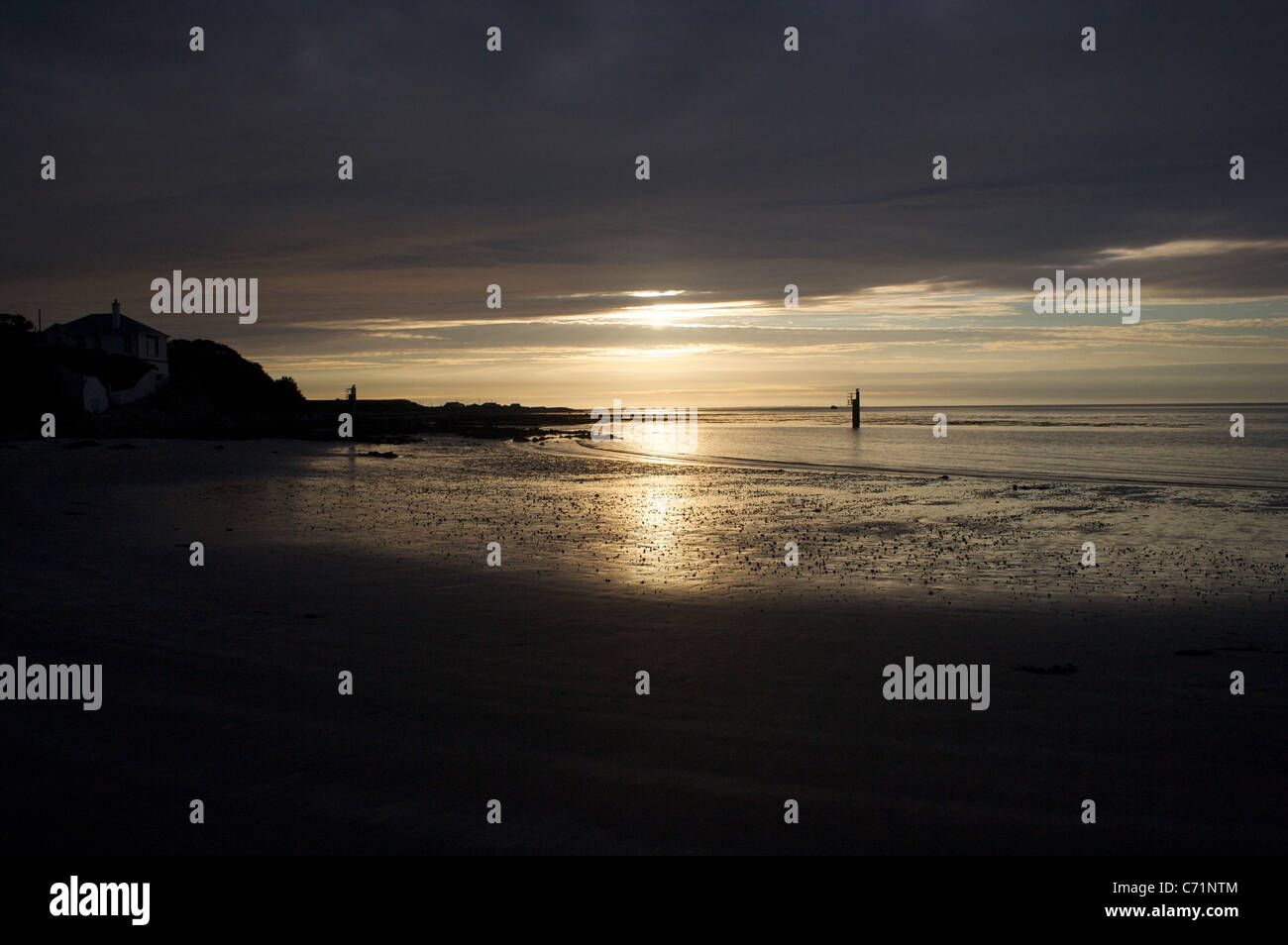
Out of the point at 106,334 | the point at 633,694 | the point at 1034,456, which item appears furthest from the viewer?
the point at 106,334

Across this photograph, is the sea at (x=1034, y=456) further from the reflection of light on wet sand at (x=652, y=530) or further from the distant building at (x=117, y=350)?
the distant building at (x=117, y=350)

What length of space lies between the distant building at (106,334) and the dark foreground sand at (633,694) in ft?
230

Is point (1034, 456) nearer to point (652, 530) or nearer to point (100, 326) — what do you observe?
point (652, 530)

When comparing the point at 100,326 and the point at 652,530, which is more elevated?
the point at 100,326

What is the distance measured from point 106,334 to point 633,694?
8798cm

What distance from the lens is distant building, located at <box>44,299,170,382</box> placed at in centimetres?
7800

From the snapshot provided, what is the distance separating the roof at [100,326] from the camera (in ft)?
257

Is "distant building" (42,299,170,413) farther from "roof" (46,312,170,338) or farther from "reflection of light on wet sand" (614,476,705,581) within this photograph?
"reflection of light on wet sand" (614,476,705,581)

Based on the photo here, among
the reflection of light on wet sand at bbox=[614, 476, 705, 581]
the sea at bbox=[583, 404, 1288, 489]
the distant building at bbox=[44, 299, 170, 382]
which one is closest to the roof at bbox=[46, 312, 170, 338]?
the distant building at bbox=[44, 299, 170, 382]

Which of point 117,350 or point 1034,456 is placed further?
point 117,350

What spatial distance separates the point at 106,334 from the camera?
78000 millimetres

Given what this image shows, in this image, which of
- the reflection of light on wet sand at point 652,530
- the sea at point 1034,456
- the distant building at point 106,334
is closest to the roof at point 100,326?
the distant building at point 106,334

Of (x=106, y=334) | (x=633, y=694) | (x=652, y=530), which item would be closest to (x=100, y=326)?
(x=106, y=334)
